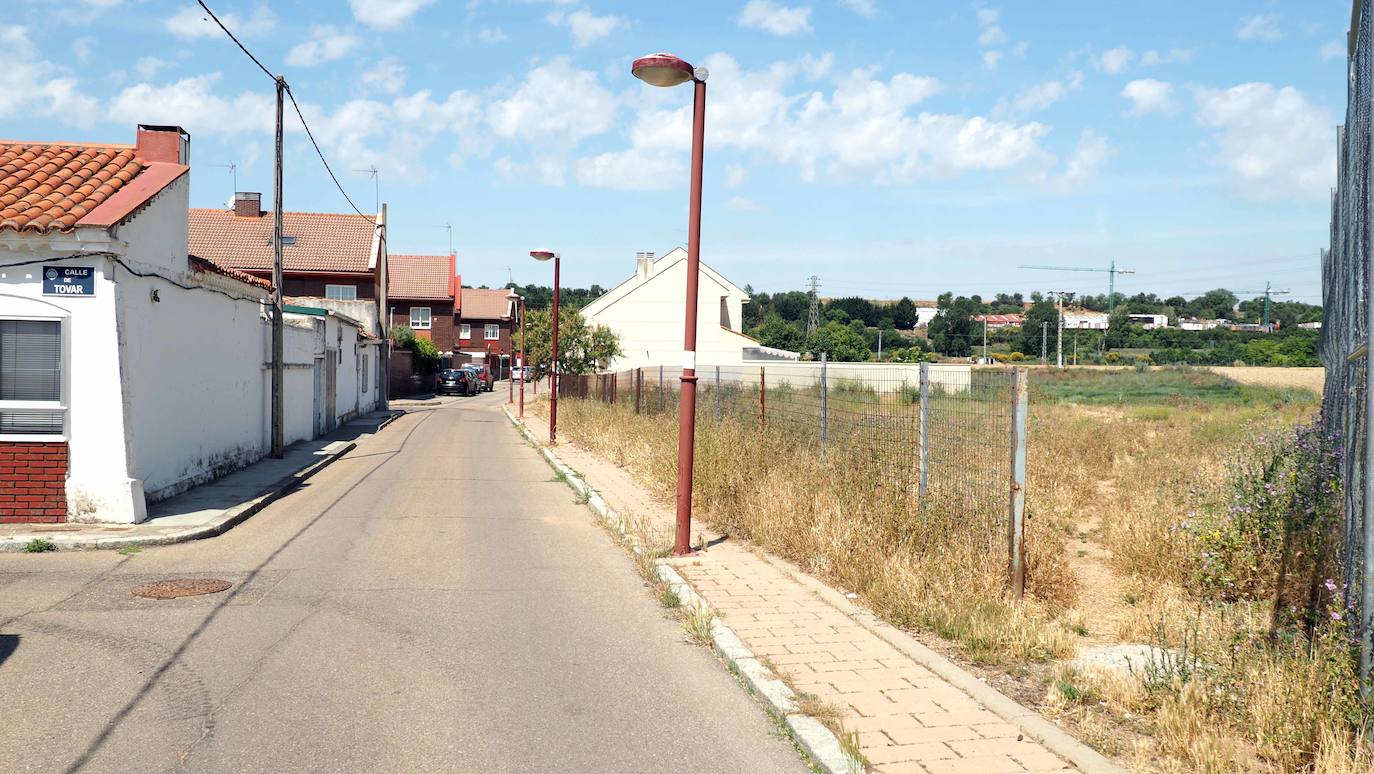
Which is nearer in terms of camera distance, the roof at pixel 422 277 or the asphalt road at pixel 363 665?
the asphalt road at pixel 363 665

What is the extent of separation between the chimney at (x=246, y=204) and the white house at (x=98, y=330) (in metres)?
41.7

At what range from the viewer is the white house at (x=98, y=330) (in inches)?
437

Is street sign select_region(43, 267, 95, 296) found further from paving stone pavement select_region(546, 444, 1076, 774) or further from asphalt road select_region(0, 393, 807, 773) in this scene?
paving stone pavement select_region(546, 444, 1076, 774)

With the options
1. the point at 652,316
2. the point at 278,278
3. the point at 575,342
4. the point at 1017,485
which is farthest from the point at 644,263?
the point at 1017,485

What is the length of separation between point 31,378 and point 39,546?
2.05m

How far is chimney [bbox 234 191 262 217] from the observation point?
53.2 m

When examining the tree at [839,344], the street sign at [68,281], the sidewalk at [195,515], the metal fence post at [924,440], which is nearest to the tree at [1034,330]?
the tree at [839,344]

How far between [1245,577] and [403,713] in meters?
6.44

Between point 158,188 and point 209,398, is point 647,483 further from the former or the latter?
point 158,188

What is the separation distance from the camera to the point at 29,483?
11172 millimetres

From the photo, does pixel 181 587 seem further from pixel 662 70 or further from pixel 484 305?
pixel 484 305

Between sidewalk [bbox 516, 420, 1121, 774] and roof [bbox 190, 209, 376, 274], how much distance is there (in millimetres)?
47011

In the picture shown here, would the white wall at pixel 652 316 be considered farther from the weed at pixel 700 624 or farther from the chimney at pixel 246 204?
the weed at pixel 700 624

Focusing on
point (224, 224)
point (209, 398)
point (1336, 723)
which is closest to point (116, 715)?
point (1336, 723)
